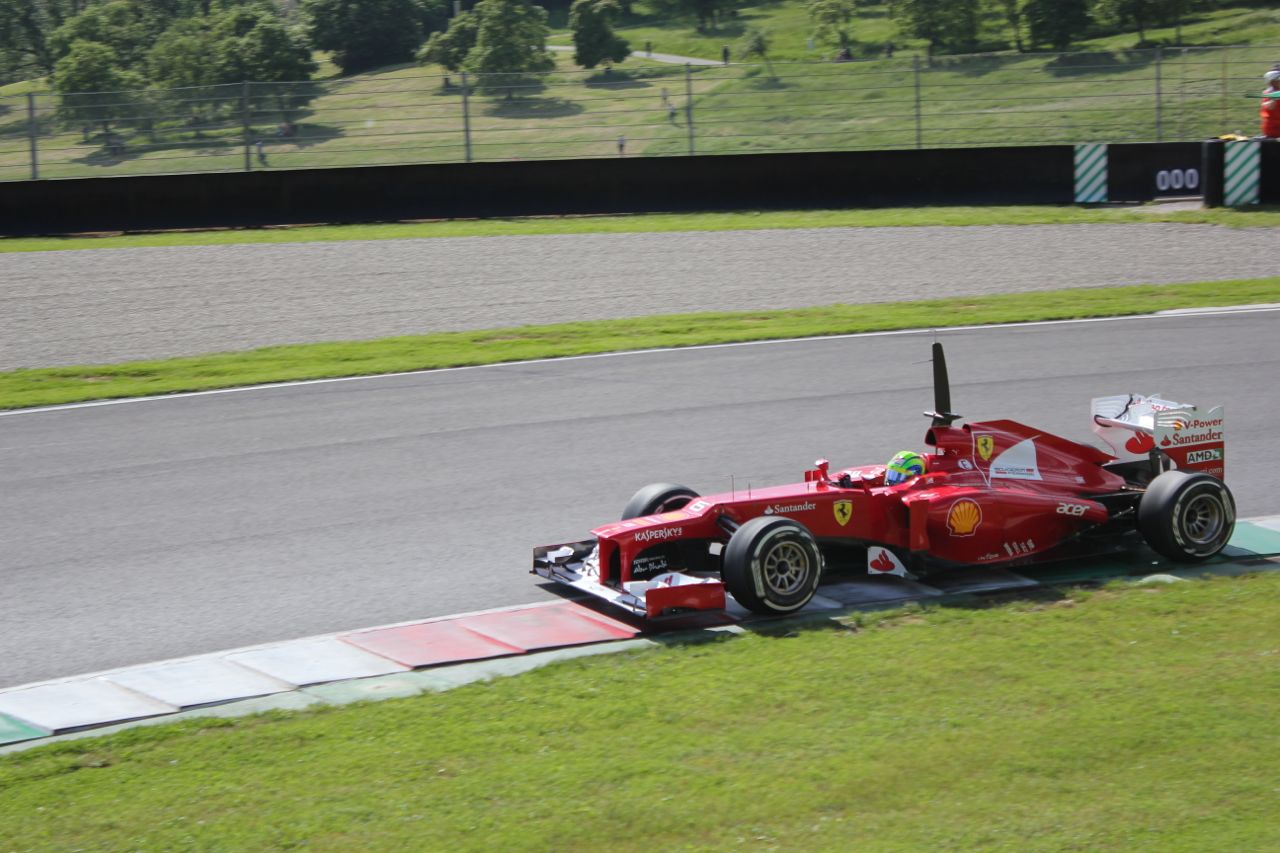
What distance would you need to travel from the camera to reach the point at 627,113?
28484 mm

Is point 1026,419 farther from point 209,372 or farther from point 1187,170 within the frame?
point 1187,170

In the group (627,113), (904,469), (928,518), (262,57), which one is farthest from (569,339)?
(262,57)

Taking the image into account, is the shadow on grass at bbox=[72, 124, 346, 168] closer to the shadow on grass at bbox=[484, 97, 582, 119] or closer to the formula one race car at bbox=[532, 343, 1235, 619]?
the shadow on grass at bbox=[484, 97, 582, 119]

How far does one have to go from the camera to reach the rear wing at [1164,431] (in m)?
8.66

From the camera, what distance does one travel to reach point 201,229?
2484 cm

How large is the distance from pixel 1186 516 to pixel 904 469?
5.47 feet

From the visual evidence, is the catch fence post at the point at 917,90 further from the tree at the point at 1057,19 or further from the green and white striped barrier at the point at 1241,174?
the tree at the point at 1057,19

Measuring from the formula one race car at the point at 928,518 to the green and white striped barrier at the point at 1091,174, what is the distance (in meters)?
17.3

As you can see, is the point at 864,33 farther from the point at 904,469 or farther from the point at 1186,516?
the point at 904,469

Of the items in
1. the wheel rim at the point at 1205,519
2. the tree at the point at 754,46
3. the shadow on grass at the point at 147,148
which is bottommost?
the wheel rim at the point at 1205,519

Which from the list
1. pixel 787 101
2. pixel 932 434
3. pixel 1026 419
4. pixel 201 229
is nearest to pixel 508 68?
pixel 787 101

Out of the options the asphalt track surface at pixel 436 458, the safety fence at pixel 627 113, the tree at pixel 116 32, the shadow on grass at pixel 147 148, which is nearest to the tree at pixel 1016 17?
the safety fence at pixel 627 113

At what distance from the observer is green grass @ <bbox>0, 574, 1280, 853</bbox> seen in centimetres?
510

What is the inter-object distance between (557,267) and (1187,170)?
11.7 metres
